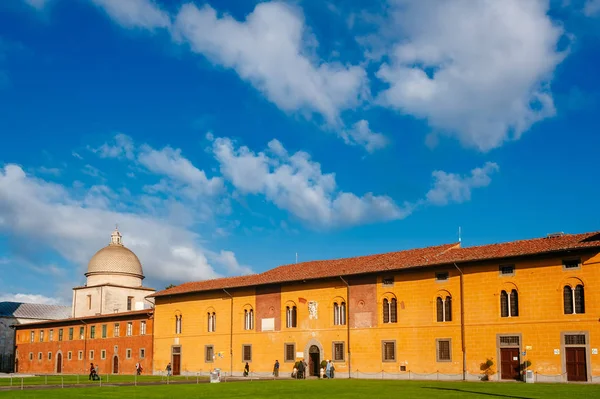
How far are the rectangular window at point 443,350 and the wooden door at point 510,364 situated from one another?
134 inches

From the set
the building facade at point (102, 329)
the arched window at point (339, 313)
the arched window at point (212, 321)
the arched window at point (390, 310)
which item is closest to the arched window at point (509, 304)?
the arched window at point (390, 310)

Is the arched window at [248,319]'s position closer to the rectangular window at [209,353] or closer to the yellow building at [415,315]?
the yellow building at [415,315]

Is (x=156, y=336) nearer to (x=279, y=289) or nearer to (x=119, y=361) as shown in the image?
(x=119, y=361)

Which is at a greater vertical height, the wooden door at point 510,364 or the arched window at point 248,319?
the arched window at point 248,319

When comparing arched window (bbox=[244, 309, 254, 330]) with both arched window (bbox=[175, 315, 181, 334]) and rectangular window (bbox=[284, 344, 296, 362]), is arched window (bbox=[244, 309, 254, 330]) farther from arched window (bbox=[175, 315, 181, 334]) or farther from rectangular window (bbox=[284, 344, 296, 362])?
arched window (bbox=[175, 315, 181, 334])

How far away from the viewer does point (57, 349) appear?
74.0m

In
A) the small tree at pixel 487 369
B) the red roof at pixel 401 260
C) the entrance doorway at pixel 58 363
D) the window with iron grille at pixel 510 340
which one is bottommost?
the entrance doorway at pixel 58 363

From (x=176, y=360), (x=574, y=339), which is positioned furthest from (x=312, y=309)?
(x=574, y=339)

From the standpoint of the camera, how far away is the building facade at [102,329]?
64750 mm

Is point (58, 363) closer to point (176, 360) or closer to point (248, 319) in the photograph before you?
point (176, 360)

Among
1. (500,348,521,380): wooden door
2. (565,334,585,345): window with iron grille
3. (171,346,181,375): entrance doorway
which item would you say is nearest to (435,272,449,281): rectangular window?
(500,348,521,380): wooden door

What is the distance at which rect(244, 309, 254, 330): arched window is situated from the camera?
54.8 m

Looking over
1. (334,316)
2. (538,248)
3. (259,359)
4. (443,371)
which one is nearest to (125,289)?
(259,359)

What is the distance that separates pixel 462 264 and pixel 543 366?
7.67 metres
